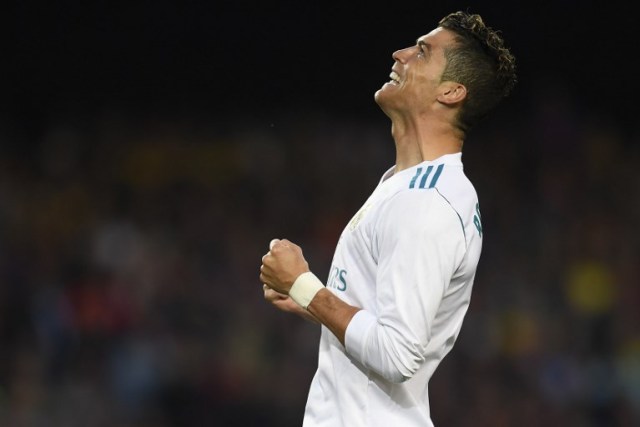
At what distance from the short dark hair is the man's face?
27 mm

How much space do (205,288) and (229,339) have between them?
1.55 ft

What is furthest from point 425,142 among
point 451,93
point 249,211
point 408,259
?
point 249,211

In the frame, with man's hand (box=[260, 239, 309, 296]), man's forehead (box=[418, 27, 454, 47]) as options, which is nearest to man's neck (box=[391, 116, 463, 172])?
man's forehead (box=[418, 27, 454, 47])

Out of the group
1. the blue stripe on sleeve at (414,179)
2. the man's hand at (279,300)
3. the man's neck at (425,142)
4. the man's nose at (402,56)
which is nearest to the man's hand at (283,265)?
the man's hand at (279,300)

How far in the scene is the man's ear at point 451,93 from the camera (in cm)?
299

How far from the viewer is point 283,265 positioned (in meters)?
2.77

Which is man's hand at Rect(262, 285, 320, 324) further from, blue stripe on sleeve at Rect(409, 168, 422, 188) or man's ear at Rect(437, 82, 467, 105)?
man's ear at Rect(437, 82, 467, 105)

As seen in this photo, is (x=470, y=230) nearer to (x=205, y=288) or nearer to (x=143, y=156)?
(x=205, y=288)

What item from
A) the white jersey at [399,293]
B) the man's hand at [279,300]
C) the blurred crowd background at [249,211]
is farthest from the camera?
the blurred crowd background at [249,211]

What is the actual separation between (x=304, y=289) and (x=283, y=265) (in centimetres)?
9

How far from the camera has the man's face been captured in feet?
9.88

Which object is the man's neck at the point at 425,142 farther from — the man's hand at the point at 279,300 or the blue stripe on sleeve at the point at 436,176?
the man's hand at the point at 279,300

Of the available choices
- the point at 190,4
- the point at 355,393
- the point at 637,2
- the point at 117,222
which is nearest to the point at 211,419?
the point at 117,222

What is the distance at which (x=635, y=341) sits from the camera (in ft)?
25.3
